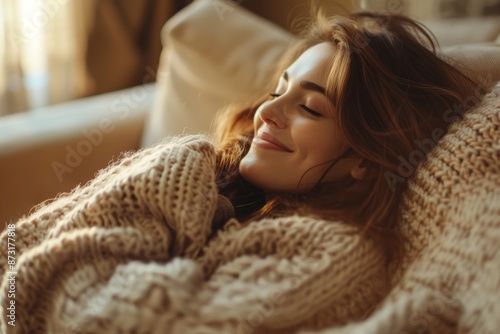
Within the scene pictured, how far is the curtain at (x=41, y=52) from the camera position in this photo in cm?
197

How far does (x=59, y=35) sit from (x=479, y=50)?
5.00 feet

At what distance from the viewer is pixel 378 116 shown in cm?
94

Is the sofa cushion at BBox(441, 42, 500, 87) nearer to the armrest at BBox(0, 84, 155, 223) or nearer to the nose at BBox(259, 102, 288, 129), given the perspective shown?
the nose at BBox(259, 102, 288, 129)

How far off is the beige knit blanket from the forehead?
0.22 metres

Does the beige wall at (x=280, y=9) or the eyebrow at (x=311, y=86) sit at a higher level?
the eyebrow at (x=311, y=86)

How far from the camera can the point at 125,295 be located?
2.37ft

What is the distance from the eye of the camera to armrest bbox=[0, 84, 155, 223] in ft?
4.47

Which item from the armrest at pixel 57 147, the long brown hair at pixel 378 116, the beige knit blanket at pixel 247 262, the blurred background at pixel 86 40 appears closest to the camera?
the beige knit blanket at pixel 247 262

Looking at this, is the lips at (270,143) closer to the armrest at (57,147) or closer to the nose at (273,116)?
Result: the nose at (273,116)

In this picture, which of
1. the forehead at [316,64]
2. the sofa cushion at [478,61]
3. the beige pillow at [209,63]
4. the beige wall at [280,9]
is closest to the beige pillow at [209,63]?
the beige pillow at [209,63]

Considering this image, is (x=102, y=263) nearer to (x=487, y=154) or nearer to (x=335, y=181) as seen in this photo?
(x=335, y=181)

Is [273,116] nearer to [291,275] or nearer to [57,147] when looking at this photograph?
[291,275]

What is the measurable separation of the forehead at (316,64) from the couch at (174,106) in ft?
1.12

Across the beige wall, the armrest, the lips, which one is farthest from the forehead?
the beige wall
